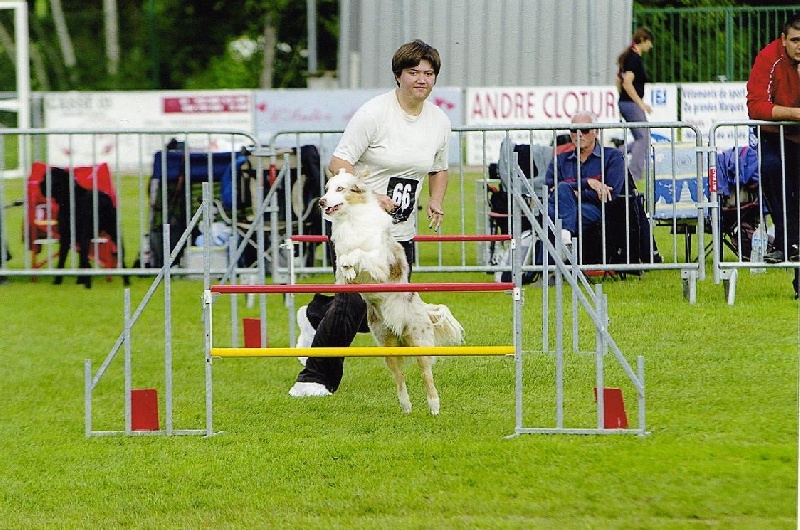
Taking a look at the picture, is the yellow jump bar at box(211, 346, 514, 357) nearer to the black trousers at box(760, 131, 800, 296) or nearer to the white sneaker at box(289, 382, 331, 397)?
the white sneaker at box(289, 382, 331, 397)

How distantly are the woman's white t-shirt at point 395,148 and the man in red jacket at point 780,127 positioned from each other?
3.66m

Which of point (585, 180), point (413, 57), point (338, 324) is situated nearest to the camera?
point (413, 57)

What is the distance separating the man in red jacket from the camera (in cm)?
1071

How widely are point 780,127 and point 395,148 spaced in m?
4.07

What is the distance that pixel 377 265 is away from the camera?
7.38m

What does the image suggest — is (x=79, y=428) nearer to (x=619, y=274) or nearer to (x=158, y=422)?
(x=158, y=422)

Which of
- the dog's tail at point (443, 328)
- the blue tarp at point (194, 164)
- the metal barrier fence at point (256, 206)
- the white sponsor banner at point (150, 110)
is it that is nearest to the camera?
the dog's tail at point (443, 328)

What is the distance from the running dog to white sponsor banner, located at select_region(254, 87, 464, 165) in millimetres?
11748

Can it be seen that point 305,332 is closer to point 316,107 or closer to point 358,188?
point 358,188

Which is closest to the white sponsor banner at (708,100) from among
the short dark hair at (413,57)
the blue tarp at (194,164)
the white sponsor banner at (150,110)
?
the white sponsor banner at (150,110)

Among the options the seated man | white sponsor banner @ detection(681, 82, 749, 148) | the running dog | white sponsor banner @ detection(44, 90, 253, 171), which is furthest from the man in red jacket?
white sponsor banner @ detection(44, 90, 253, 171)

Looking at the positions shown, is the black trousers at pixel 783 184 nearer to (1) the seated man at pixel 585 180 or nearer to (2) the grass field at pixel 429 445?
(2) the grass field at pixel 429 445

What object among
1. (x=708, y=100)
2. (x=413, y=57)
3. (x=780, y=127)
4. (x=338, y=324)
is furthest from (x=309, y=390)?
(x=708, y=100)

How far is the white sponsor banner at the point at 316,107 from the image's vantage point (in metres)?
20.4
